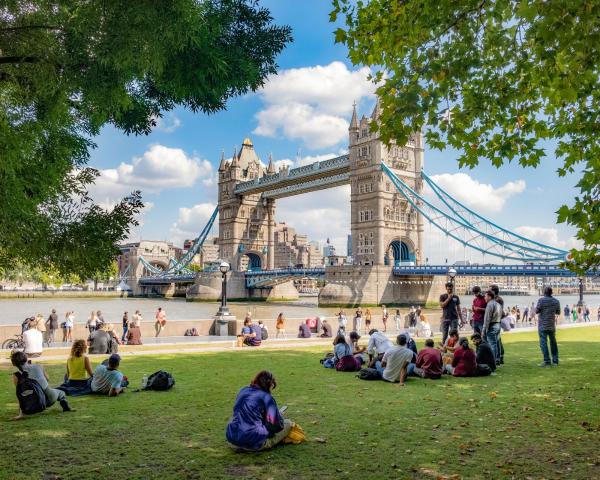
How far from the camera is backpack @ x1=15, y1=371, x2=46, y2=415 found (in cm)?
694

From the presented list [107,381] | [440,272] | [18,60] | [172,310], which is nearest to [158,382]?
[107,381]

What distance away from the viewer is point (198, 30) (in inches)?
229

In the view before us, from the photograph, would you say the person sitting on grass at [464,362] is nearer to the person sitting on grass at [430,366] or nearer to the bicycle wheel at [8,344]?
the person sitting on grass at [430,366]

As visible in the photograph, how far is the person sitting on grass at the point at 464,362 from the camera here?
32.7 ft

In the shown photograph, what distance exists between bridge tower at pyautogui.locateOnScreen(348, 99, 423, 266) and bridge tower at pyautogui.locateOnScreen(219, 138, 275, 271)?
101 ft

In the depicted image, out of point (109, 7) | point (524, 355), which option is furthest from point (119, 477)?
point (524, 355)

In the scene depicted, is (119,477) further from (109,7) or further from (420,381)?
(420,381)

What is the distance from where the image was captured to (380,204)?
6556 centimetres

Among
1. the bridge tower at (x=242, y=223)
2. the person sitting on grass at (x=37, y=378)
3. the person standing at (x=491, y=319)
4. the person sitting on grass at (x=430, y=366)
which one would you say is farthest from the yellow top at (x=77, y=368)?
the bridge tower at (x=242, y=223)

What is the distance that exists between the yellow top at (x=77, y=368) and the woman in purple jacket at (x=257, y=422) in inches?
157

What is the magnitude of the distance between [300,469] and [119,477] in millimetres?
1659

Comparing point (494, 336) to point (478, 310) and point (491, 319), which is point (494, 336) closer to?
point (491, 319)

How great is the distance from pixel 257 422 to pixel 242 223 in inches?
3575

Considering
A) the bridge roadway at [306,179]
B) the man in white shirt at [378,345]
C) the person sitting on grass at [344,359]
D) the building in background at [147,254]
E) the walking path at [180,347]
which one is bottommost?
the walking path at [180,347]
